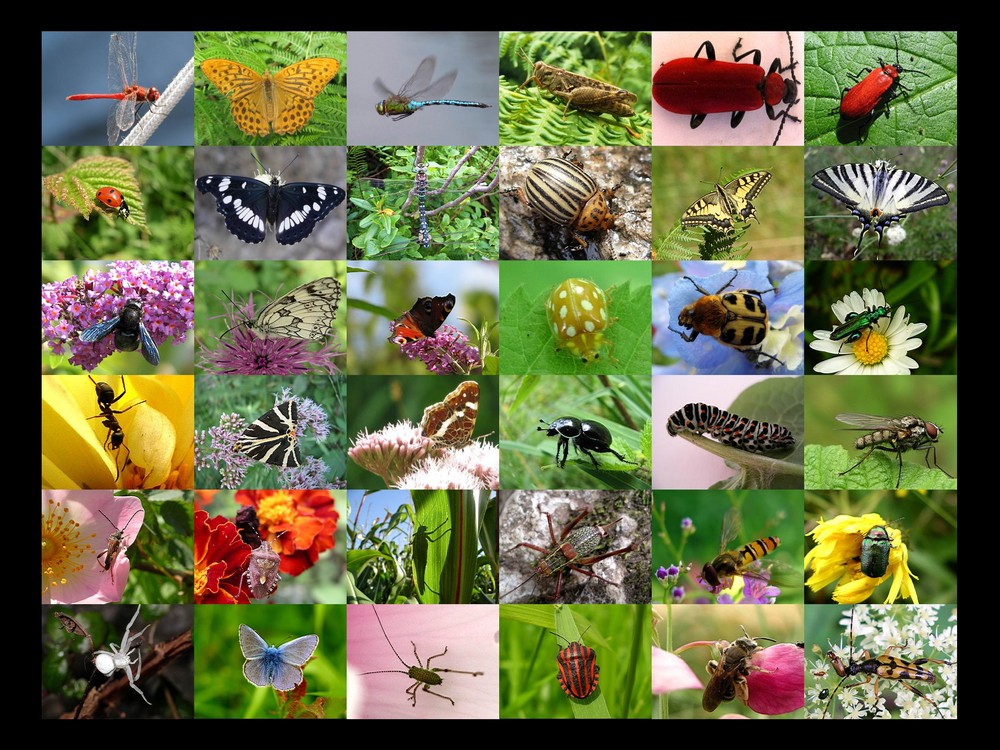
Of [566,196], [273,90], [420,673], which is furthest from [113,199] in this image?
[420,673]

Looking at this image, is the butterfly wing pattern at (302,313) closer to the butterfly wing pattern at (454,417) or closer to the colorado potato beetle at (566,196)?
the butterfly wing pattern at (454,417)

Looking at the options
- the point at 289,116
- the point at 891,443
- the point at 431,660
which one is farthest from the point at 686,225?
the point at 431,660

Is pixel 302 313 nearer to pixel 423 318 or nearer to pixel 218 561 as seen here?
pixel 423 318

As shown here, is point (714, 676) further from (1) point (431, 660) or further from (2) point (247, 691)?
(2) point (247, 691)

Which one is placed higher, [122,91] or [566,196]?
[122,91]

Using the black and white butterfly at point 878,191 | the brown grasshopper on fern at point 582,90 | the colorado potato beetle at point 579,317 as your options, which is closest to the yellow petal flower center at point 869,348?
the black and white butterfly at point 878,191

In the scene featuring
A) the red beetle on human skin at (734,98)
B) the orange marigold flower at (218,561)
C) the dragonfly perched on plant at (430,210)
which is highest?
the red beetle on human skin at (734,98)
